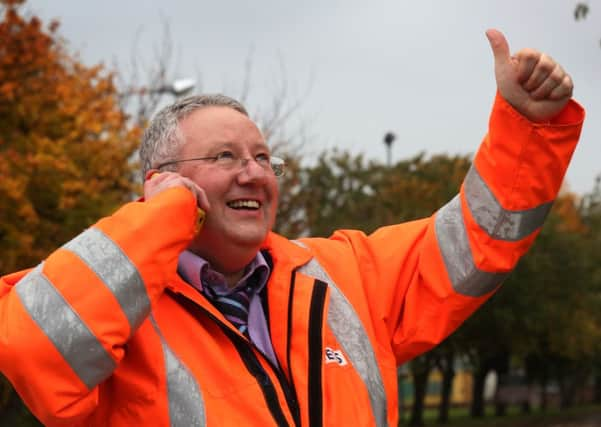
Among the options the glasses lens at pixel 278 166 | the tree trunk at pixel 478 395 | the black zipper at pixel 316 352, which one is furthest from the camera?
the tree trunk at pixel 478 395

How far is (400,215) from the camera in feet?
78.8

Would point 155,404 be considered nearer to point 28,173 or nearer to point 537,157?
Result: point 537,157

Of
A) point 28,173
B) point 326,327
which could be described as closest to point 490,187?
point 326,327

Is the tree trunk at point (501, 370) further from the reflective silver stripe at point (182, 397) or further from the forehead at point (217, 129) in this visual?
the reflective silver stripe at point (182, 397)

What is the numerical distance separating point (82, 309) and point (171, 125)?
2.69 ft

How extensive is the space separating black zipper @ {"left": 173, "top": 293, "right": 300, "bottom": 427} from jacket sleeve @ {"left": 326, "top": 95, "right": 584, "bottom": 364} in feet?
1.32

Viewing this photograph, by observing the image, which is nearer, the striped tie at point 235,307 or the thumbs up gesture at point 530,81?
the thumbs up gesture at point 530,81

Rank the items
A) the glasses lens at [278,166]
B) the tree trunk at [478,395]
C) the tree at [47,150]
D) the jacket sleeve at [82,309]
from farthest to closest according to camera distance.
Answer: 1. the tree trunk at [478,395]
2. the tree at [47,150]
3. the glasses lens at [278,166]
4. the jacket sleeve at [82,309]

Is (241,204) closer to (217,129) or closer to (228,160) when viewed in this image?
(228,160)

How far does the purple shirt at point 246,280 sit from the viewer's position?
8.81 ft

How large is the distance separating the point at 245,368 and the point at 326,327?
0.98ft

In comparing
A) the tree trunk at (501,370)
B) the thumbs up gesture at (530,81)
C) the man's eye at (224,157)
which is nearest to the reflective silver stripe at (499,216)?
the thumbs up gesture at (530,81)

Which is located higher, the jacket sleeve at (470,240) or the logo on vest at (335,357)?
the jacket sleeve at (470,240)

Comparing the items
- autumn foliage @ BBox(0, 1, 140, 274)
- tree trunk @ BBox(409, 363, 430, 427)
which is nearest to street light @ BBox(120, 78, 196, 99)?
autumn foliage @ BBox(0, 1, 140, 274)
